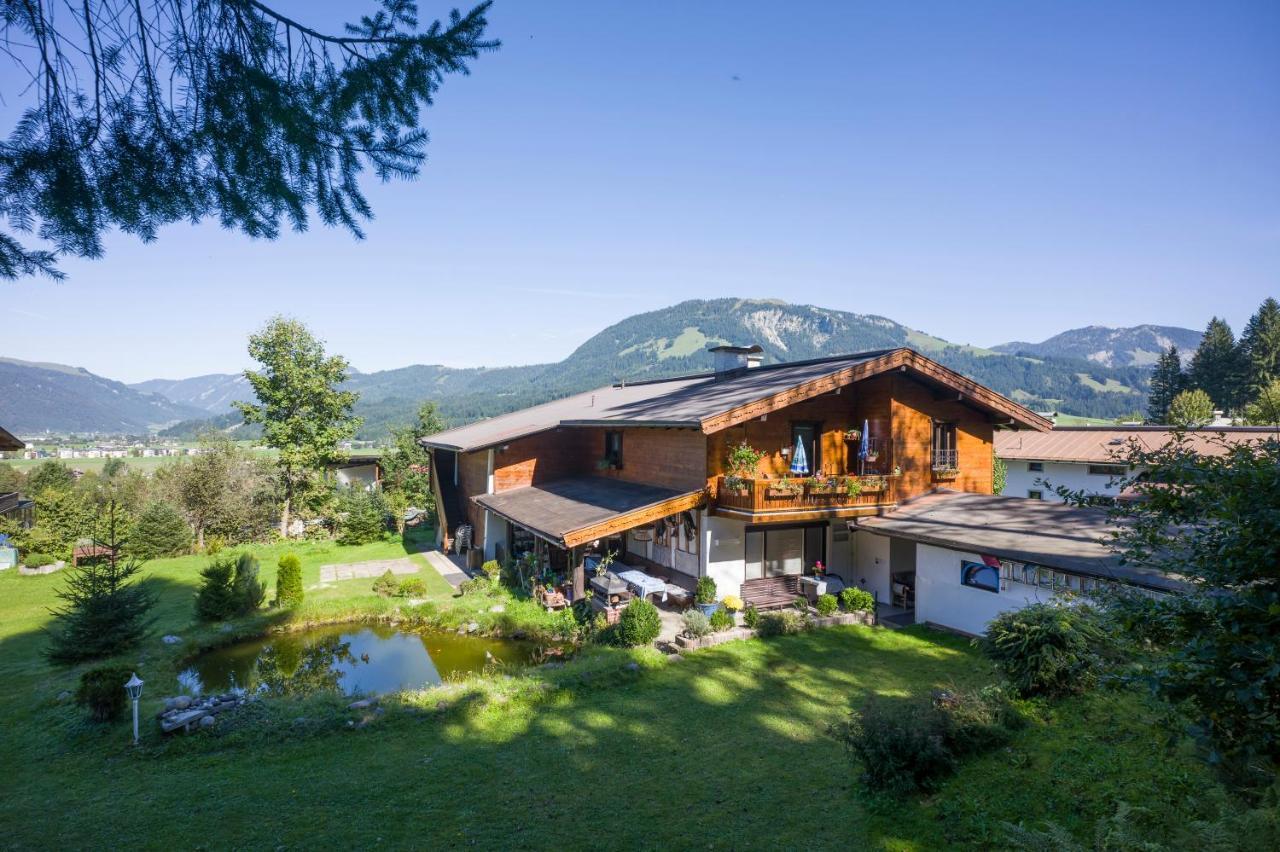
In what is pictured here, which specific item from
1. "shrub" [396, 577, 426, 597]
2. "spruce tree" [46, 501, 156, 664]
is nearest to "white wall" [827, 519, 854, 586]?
"shrub" [396, 577, 426, 597]

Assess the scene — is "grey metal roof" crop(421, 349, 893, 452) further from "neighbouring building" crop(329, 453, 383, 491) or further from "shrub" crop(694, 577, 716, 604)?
"neighbouring building" crop(329, 453, 383, 491)

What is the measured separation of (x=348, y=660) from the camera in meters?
15.3

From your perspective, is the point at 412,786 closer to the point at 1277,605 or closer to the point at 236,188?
the point at 236,188

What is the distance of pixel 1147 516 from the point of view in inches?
202

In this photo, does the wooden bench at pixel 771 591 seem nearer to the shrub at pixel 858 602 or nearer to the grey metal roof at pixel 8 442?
the shrub at pixel 858 602

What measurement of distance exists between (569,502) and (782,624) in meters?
7.88

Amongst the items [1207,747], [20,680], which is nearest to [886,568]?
[1207,747]

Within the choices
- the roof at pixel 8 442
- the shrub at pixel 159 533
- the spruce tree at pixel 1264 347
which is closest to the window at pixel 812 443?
the roof at pixel 8 442

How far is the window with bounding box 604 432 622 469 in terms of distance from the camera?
22500 mm

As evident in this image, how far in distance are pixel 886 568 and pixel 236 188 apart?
18163 mm

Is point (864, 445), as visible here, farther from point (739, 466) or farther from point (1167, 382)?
point (1167, 382)

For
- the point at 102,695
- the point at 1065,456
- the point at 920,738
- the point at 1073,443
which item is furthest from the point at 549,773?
the point at 1073,443

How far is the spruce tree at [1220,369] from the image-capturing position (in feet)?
198

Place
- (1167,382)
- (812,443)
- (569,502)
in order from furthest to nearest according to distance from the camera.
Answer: (1167,382)
(569,502)
(812,443)
